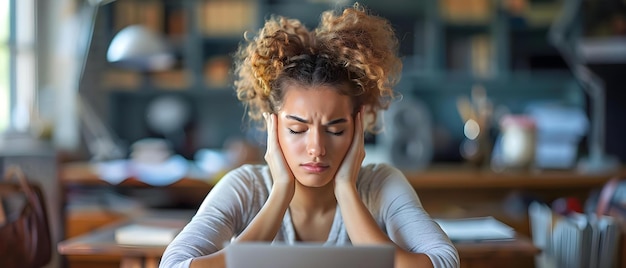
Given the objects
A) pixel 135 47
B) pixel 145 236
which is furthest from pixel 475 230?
pixel 135 47

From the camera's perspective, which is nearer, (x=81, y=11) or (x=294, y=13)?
(x=81, y=11)

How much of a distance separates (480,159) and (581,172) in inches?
17.9

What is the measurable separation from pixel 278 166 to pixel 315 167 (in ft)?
0.29

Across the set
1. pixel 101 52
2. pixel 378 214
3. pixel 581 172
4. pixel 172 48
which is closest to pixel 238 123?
pixel 172 48

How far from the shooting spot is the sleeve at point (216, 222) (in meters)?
1.32

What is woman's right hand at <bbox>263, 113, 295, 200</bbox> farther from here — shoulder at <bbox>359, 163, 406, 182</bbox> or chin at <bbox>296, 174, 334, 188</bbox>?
shoulder at <bbox>359, 163, 406, 182</bbox>

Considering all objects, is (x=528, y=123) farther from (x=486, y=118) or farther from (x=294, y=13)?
(x=294, y=13)

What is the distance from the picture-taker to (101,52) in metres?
4.42

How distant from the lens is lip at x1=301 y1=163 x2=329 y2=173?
1417mm

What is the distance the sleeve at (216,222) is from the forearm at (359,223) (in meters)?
0.21

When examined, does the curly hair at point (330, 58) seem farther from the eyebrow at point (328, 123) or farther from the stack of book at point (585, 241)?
the stack of book at point (585, 241)

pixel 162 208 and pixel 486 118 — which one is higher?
pixel 486 118

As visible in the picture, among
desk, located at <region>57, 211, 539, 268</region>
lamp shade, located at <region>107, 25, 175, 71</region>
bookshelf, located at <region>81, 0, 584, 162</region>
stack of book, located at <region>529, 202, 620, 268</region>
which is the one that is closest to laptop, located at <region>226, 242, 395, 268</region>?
desk, located at <region>57, 211, 539, 268</region>

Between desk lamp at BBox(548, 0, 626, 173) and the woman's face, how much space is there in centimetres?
355
